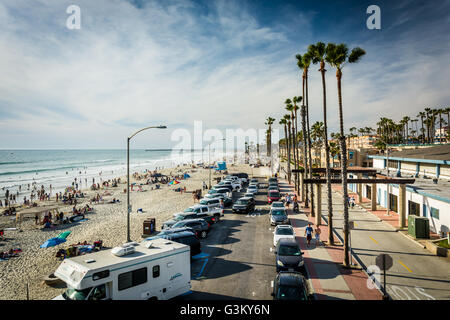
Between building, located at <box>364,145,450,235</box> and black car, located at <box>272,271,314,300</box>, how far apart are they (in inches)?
590

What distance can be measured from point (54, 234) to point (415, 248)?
30701mm

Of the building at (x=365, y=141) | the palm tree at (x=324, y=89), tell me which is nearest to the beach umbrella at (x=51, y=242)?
the palm tree at (x=324, y=89)

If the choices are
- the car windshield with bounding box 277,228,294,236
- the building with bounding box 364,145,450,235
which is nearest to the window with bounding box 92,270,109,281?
the car windshield with bounding box 277,228,294,236

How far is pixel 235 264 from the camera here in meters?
16.2

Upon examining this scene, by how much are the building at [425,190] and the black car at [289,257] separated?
486 inches

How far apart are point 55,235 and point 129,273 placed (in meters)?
19.7

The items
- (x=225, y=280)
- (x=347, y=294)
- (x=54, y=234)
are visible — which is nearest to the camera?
(x=347, y=294)

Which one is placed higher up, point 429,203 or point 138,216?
point 429,203

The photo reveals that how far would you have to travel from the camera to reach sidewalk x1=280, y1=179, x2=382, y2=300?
12062 mm

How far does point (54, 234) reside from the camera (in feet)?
83.0

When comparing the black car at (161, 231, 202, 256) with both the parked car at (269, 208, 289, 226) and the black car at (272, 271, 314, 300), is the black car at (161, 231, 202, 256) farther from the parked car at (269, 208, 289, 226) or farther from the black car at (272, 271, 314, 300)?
the parked car at (269, 208, 289, 226)
